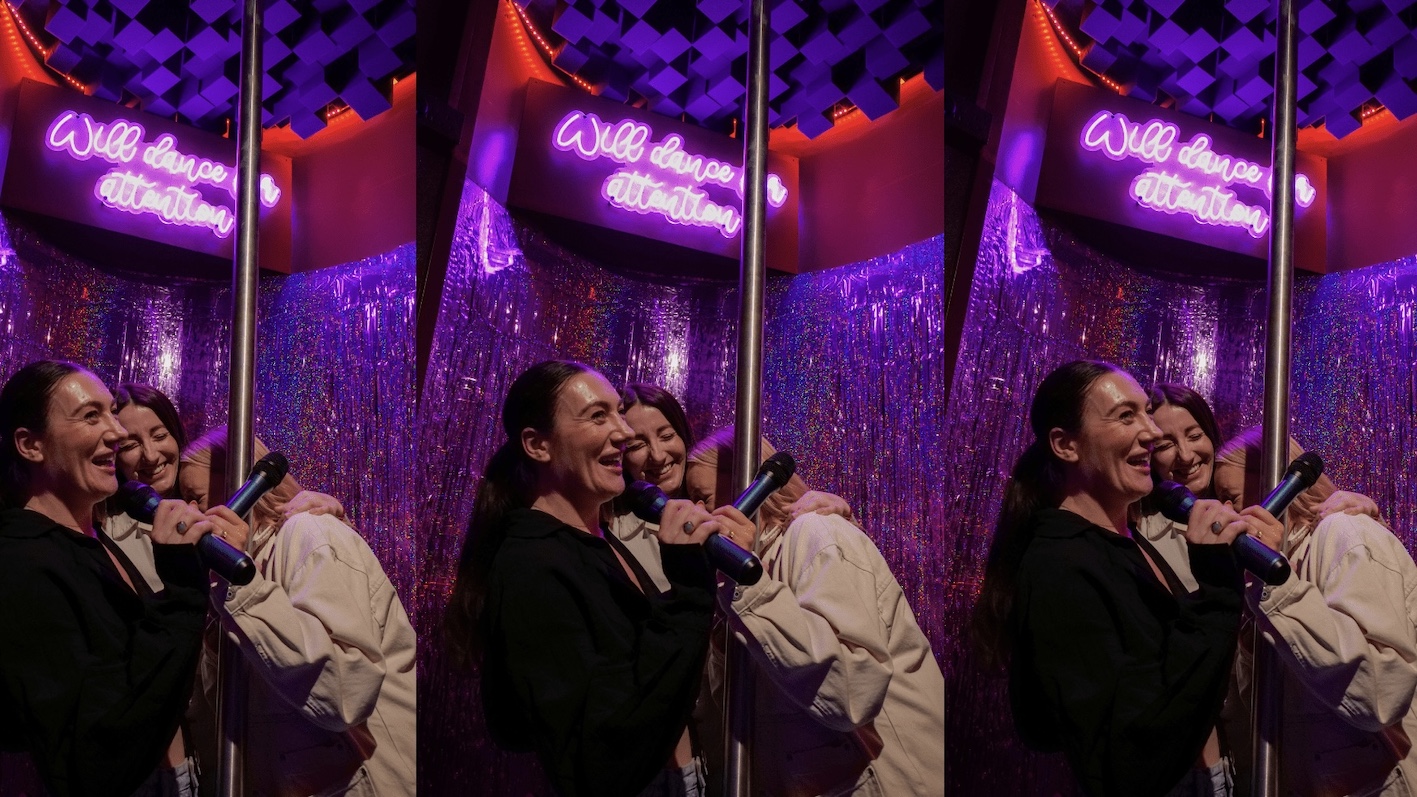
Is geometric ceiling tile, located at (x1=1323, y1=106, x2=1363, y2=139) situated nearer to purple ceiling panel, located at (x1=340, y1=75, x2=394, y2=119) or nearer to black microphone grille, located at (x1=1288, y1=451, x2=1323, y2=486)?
black microphone grille, located at (x1=1288, y1=451, x2=1323, y2=486)

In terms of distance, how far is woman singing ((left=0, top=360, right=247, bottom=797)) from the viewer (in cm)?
261

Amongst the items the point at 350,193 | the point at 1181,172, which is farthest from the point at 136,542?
the point at 1181,172

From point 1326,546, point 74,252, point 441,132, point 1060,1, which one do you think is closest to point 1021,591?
point 1326,546

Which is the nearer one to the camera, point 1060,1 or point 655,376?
point 655,376

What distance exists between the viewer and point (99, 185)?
2.83 metres

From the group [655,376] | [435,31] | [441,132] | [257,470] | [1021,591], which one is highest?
[435,31]

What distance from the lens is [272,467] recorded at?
277 centimetres

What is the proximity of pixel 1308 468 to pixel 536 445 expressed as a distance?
1490 millimetres

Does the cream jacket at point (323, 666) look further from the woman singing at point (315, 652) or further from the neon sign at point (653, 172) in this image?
the neon sign at point (653, 172)

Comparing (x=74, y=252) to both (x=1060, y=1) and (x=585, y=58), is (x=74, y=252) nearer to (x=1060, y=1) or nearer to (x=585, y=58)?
(x=585, y=58)

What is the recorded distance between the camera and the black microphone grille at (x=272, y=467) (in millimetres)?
2754

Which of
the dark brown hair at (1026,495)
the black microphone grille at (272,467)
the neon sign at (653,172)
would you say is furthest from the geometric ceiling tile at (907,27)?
the black microphone grille at (272,467)

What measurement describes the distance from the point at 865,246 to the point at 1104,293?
1.67 feet

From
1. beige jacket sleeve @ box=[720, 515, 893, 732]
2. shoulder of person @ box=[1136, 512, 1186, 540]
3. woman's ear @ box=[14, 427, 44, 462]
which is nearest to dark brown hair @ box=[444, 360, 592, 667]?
beige jacket sleeve @ box=[720, 515, 893, 732]
